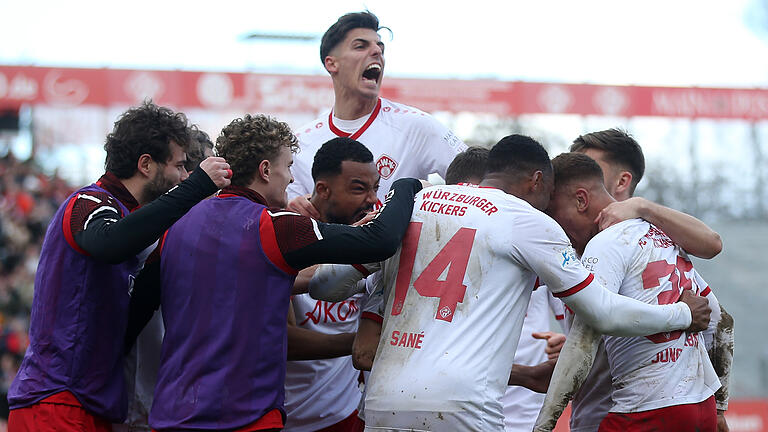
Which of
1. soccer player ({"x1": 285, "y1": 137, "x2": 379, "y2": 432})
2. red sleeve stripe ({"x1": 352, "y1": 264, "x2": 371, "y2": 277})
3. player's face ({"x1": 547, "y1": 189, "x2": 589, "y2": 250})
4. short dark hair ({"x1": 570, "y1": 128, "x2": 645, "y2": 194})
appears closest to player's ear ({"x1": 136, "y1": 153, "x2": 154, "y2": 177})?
soccer player ({"x1": 285, "y1": 137, "x2": 379, "y2": 432})

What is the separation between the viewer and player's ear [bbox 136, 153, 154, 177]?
4.53 metres

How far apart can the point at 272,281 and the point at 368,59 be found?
2341 mm

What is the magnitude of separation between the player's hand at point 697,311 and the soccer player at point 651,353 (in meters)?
0.05

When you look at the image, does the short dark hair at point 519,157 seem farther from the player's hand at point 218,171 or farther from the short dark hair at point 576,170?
the player's hand at point 218,171

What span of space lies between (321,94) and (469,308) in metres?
17.9

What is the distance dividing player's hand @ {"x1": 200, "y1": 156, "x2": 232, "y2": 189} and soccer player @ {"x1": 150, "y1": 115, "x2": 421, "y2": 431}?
0.33 feet

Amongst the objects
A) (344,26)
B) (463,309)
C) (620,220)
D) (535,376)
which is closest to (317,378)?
(535,376)

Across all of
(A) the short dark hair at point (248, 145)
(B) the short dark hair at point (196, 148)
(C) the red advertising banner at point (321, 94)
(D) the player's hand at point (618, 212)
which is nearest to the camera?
(A) the short dark hair at point (248, 145)

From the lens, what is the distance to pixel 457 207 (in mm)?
4043

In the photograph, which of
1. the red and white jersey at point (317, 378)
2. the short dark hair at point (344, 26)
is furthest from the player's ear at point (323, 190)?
the short dark hair at point (344, 26)

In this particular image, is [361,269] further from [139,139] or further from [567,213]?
[139,139]

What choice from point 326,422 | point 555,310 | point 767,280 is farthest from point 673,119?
point 326,422

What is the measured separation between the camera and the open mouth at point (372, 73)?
584 centimetres

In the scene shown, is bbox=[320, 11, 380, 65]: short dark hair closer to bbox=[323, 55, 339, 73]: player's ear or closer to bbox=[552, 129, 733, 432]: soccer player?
bbox=[323, 55, 339, 73]: player's ear
